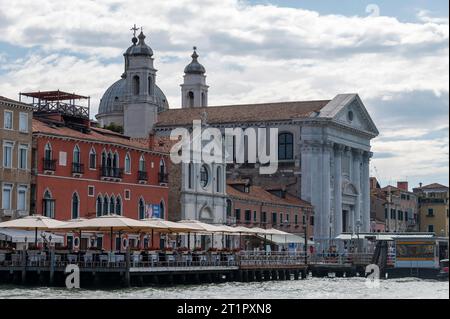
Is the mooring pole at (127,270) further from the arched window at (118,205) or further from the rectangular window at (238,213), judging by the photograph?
the rectangular window at (238,213)

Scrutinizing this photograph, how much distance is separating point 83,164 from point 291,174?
37.0 meters

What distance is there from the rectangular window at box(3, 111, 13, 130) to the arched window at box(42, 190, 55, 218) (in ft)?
12.6

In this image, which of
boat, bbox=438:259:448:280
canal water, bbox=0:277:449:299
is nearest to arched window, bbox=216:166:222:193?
boat, bbox=438:259:448:280

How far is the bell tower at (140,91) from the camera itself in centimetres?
8856

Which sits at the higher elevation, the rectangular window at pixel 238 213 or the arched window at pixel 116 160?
the arched window at pixel 116 160

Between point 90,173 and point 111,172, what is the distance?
1.80 m

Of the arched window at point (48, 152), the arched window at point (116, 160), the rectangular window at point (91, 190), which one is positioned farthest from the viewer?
the arched window at point (116, 160)

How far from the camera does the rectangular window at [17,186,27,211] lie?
5456 centimetres

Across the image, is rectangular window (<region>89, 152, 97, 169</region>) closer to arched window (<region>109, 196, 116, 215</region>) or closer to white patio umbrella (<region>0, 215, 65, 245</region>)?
arched window (<region>109, 196, 116, 215</region>)

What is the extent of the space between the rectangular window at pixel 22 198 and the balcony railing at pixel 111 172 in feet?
19.3

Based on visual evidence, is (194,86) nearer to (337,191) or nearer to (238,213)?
(337,191)

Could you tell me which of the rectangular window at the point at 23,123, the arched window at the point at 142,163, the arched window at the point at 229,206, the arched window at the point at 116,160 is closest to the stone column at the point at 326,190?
the arched window at the point at 229,206

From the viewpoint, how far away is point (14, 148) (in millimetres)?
54406

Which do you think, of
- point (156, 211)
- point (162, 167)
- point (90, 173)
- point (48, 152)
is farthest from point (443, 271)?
point (48, 152)
